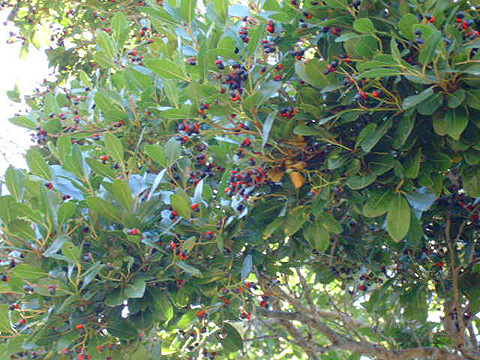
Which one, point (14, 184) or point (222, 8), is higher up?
point (222, 8)

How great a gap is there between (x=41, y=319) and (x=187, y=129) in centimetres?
96

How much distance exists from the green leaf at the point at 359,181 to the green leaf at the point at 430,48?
0.46 metres

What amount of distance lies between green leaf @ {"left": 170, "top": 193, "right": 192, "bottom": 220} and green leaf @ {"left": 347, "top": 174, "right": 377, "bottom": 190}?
600 mm

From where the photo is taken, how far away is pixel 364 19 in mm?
2000

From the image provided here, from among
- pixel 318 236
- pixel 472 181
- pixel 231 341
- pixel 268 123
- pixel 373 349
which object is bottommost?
pixel 373 349

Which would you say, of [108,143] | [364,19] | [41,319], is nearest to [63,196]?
[108,143]

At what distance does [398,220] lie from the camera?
2162mm

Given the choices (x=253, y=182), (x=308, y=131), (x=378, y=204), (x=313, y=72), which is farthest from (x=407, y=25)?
(x=253, y=182)

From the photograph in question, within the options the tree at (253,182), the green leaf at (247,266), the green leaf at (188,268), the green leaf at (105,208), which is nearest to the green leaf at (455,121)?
the tree at (253,182)

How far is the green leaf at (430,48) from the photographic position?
182cm

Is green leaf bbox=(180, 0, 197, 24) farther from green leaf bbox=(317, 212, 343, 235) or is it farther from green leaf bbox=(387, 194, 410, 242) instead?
green leaf bbox=(387, 194, 410, 242)

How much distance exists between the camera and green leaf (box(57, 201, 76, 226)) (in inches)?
86.5

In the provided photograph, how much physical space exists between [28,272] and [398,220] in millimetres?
1356

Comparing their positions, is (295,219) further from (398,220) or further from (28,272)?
(28,272)
